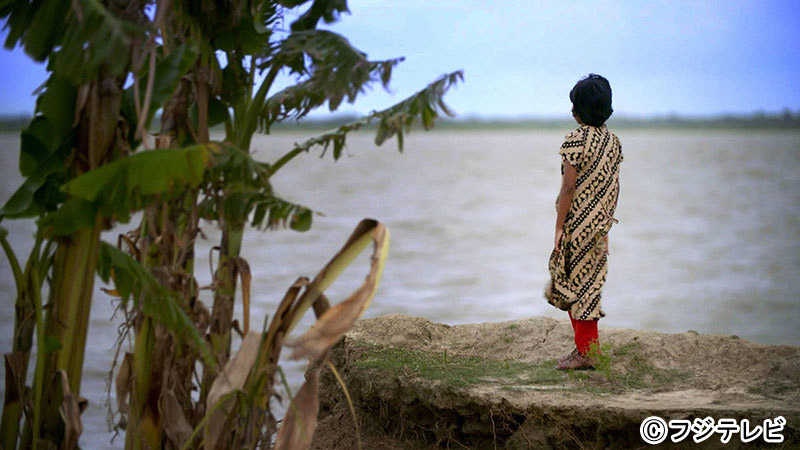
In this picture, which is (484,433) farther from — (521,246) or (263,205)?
(521,246)

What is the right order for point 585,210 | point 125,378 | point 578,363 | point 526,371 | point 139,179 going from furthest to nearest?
point 526,371
point 578,363
point 585,210
point 125,378
point 139,179

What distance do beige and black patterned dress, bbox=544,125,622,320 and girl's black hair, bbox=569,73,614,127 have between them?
5 cm

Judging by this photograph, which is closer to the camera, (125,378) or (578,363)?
(125,378)

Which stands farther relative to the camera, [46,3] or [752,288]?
[752,288]

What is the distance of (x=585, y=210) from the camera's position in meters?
4.61

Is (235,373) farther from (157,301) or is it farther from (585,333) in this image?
(585,333)

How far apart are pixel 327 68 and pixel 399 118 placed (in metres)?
0.37

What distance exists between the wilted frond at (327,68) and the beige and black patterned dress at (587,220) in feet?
3.40

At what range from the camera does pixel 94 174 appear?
3.40 metres

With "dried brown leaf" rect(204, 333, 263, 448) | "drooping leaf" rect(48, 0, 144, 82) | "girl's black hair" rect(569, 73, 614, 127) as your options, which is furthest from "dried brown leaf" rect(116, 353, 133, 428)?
"girl's black hair" rect(569, 73, 614, 127)

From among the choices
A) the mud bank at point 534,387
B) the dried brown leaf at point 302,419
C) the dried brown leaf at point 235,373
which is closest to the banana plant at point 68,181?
the dried brown leaf at point 235,373

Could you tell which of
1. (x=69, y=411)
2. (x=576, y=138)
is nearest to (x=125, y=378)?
(x=69, y=411)

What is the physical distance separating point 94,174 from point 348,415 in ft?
7.03

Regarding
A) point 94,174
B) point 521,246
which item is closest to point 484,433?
point 94,174
